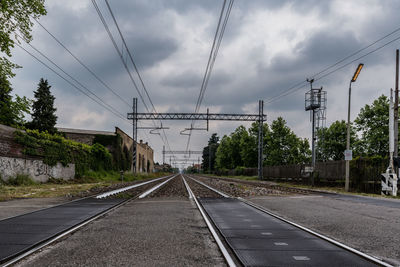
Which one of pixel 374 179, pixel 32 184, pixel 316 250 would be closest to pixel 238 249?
pixel 316 250

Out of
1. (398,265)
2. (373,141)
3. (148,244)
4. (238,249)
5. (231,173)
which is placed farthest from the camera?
(231,173)

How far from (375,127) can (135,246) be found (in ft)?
156

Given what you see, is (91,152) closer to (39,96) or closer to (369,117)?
(39,96)

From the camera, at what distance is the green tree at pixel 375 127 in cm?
4378

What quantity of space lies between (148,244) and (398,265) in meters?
3.74

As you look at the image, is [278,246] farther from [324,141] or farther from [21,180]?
[324,141]

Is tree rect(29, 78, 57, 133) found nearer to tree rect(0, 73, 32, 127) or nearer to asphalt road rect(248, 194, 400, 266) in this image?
tree rect(0, 73, 32, 127)

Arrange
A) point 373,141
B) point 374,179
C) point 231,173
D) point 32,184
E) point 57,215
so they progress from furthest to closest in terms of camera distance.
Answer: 1. point 231,173
2. point 373,141
3. point 32,184
4. point 374,179
5. point 57,215

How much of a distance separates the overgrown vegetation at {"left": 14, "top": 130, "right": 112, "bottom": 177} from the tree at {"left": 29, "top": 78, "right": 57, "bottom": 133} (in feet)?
28.9

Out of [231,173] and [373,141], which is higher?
[373,141]

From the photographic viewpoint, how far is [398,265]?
436 centimetres

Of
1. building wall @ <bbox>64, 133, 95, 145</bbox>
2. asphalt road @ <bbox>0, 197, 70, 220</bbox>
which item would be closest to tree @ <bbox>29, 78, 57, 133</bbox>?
building wall @ <bbox>64, 133, 95, 145</bbox>

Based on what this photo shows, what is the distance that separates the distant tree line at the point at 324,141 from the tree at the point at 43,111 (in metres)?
33.7

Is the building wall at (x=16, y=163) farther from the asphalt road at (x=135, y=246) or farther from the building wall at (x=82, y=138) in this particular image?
the building wall at (x=82, y=138)
